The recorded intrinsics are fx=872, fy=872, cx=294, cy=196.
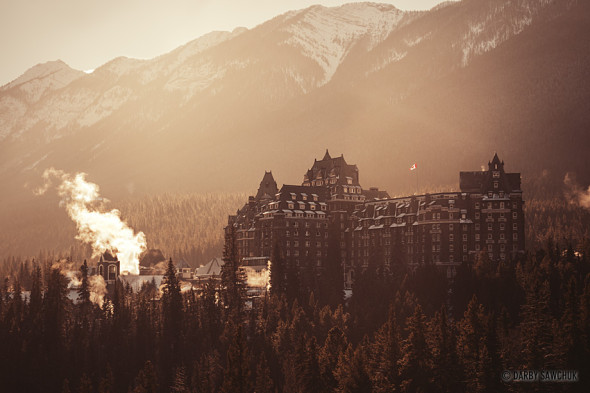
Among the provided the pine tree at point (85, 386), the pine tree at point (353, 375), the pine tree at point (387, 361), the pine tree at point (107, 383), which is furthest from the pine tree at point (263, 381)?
the pine tree at point (85, 386)

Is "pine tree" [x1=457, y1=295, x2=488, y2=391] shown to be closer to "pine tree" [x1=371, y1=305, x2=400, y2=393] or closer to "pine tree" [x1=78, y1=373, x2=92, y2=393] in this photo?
"pine tree" [x1=371, y1=305, x2=400, y2=393]

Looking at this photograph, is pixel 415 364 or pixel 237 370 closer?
pixel 237 370

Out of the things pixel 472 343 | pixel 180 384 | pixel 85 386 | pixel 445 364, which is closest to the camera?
pixel 445 364

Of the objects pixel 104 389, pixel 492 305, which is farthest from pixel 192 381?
pixel 492 305

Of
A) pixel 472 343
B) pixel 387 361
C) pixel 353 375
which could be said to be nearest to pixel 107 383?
pixel 353 375

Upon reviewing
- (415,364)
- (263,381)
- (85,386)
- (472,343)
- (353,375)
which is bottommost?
(85,386)

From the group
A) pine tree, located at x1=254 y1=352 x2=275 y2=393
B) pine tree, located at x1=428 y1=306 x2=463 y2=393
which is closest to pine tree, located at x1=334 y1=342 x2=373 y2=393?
pine tree, located at x1=428 y1=306 x2=463 y2=393

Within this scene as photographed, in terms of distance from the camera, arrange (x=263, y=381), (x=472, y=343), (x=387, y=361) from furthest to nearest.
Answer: (x=263, y=381)
(x=387, y=361)
(x=472, y=343)

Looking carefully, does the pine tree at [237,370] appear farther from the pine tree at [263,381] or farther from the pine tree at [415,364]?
the pine tree at [415,364]

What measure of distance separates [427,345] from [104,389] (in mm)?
68468

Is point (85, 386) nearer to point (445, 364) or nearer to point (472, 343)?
point (445, 364)

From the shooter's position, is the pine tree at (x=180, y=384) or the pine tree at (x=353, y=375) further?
the pine tree at (x=180, y=384)

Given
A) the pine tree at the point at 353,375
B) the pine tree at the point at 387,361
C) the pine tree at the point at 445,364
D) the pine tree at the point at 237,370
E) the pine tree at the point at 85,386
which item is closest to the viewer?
the pine tree at the point at 237,370

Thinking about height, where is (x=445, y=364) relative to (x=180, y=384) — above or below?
above
